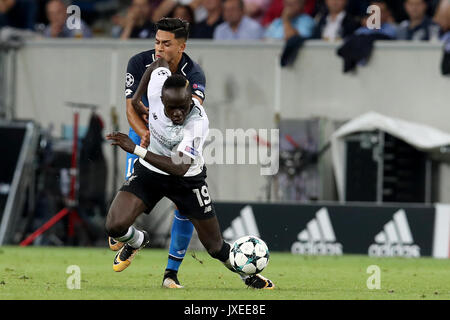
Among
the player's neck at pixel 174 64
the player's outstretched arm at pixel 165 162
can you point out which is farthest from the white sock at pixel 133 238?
the player's neck at pixel 174 64

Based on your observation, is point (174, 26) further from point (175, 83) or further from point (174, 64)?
point (175, 83)

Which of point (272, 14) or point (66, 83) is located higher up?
point (272, 14)

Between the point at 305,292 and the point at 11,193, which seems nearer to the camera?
the point at 305,292

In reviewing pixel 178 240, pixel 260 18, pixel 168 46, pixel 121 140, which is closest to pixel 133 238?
pixel 178 240

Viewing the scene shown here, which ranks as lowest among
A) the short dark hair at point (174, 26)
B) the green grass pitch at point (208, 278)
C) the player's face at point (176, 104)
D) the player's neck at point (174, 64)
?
the green grass pitch at point (208, 278)

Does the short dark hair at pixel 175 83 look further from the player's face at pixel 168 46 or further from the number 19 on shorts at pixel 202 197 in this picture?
the player's face at pixel 168 46

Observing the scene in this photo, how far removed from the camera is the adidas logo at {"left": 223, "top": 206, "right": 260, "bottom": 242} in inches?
719

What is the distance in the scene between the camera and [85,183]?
20266 mm

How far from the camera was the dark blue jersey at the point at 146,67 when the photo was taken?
11547 mm

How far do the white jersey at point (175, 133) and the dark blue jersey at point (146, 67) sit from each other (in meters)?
0.75
